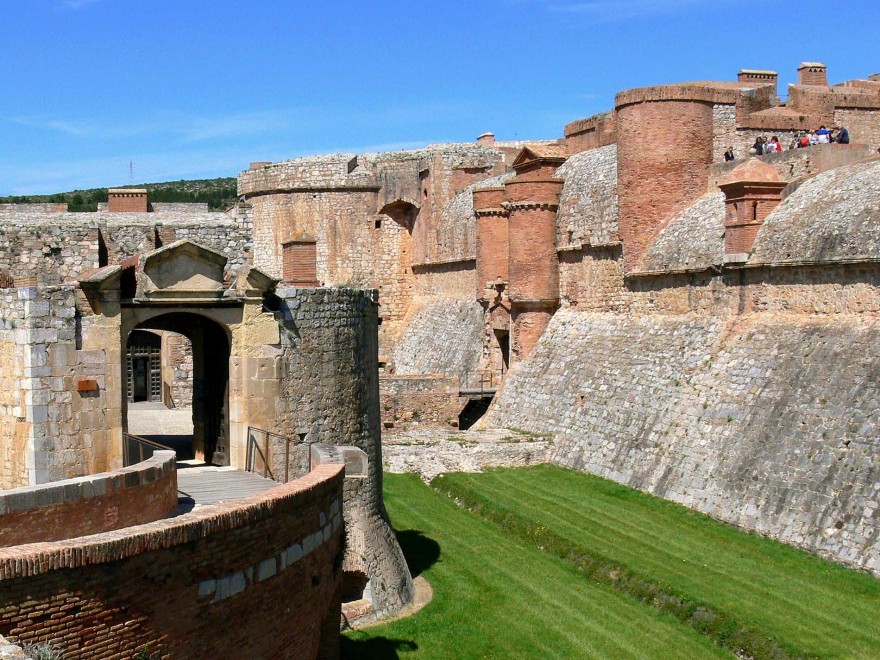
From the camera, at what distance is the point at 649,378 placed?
950 inches

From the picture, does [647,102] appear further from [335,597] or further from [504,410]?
[335,597]

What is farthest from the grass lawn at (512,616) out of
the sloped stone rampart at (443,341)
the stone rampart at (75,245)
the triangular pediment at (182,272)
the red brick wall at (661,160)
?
the sloped stone rampart at (443,341)

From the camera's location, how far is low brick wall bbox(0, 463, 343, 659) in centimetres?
731

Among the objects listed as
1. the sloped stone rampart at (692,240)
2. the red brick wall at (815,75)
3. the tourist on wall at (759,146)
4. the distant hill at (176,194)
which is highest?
the distant hill at (176,194)

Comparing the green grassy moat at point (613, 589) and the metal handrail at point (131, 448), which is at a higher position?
the metal handrail at point (131, 448)

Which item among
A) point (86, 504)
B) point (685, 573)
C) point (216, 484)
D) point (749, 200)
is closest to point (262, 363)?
point (216, 484)

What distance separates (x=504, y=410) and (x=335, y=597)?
57.7 ft

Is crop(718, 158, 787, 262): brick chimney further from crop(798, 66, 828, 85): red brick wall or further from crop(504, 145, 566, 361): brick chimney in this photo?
crop(798, 66, 828, 85): red brick wall

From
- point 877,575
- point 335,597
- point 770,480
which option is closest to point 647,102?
point 770,480

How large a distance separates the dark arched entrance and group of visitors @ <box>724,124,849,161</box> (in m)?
15.4

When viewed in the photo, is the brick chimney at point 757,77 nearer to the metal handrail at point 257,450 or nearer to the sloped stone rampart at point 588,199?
the sloped stone rampart at point 588,199

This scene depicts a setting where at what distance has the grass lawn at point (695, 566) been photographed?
13938mm

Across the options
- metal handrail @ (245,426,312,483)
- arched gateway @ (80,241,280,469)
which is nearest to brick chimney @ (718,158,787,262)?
arched gateway @ (80,241,280,469)

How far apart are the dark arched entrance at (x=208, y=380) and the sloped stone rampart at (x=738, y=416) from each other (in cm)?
845
